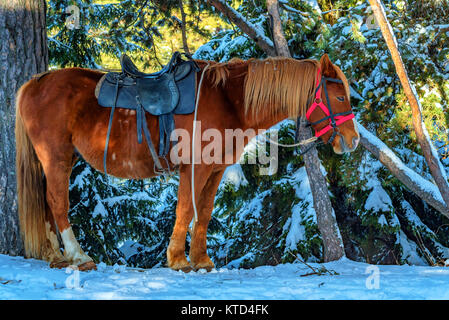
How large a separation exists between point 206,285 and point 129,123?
1.81m

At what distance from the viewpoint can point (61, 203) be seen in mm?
4559

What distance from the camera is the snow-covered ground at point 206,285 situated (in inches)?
119

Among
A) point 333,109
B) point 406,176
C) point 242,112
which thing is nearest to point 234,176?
point 406,176

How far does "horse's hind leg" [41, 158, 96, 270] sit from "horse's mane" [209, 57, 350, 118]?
174 cm

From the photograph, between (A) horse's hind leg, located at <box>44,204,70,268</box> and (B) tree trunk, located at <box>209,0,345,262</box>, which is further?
(B) tree trunk, located at <box>209,0,345,262</box>

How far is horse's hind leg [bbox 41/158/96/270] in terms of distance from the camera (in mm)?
4496

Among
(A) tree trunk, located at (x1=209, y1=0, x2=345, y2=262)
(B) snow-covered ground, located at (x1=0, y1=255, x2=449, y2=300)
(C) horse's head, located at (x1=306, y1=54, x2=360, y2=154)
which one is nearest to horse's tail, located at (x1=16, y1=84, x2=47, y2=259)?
(B) snow-covered ground, located at (x1=0, y1=255, x2=449, y2=300)

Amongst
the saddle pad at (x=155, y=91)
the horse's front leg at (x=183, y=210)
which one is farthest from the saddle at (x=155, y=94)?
the horse's front leg at (x=183, y=210)

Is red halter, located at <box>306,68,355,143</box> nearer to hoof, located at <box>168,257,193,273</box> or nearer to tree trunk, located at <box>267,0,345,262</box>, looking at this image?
tree trunk, located at <box>267,0,345,262</box>

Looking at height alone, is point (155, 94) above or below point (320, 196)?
above

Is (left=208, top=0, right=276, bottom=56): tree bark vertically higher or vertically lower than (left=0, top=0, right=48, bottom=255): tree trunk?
higher

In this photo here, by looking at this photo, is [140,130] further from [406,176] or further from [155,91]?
[406,176]
